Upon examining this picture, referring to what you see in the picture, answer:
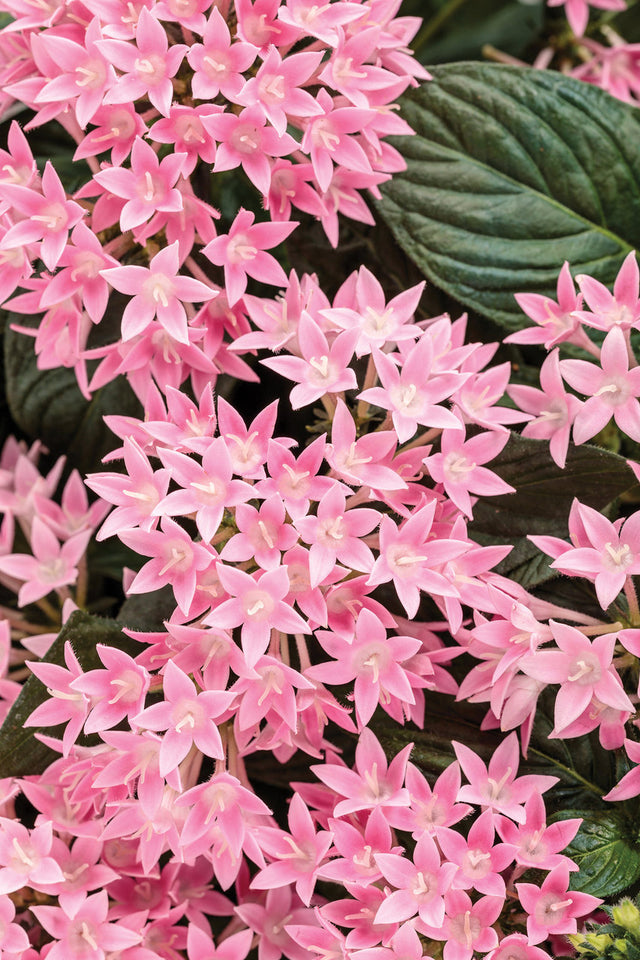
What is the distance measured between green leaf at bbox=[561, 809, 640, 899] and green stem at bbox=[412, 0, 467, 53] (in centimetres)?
99

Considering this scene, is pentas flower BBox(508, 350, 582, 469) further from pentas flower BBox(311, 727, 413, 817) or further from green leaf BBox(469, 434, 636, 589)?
pentas flower BBox(311, 727, 413, 817)

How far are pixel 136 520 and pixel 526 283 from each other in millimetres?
464

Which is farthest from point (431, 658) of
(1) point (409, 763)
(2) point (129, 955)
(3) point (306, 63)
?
(3) point (306, 63)

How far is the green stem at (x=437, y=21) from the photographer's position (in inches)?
53.1

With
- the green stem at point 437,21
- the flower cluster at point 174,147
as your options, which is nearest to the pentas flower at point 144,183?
the flower cluster at point 174,147

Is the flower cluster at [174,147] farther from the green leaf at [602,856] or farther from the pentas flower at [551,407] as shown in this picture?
the green leaf at [602,856]

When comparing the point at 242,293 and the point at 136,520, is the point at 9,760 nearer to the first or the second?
the point at 136,520

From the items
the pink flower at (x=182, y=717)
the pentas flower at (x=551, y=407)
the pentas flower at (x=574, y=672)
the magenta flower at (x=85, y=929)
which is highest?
the pentas flower at (x=551, y=407)

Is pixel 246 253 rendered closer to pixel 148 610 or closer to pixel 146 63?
pixel 146 63

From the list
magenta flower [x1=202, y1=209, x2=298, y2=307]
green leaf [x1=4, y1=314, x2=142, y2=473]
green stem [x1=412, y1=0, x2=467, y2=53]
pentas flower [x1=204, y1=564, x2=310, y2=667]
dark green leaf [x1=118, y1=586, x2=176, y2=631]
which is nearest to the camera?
pentas flower [x1=204, y1=564, x2=310, y2=667]

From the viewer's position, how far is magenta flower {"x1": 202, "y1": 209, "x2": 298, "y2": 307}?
810 millimetres

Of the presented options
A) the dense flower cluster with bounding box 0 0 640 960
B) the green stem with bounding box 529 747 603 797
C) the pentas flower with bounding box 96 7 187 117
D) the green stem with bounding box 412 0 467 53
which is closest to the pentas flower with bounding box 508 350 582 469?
the dense flower cluster with bounding box 0 0 640 960

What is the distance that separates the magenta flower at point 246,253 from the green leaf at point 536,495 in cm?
24

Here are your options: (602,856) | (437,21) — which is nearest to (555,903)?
(602,856)
